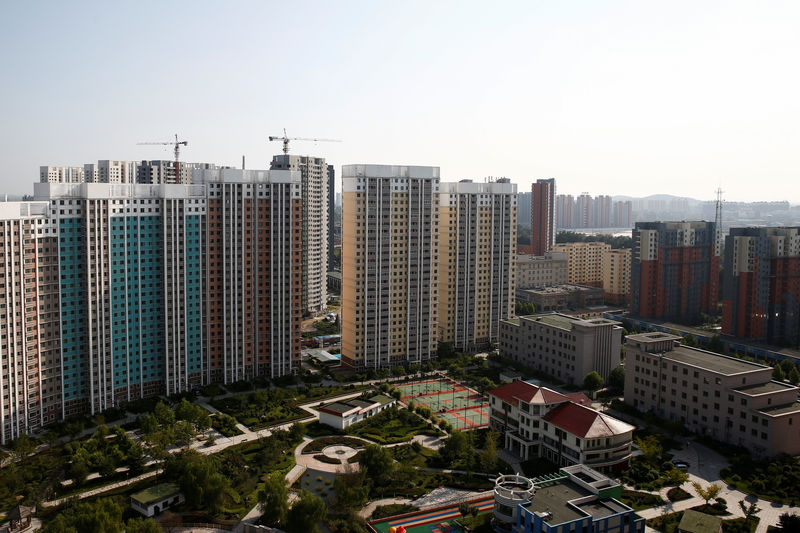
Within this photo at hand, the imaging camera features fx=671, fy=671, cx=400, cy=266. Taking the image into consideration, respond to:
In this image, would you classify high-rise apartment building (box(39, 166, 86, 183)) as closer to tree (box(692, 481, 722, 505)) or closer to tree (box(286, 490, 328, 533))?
tree (box(286, 490, 328, 533))

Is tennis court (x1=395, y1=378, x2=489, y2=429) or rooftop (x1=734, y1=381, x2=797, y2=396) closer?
rooftop (x1=734, y1=381, x2=797, y2=396)

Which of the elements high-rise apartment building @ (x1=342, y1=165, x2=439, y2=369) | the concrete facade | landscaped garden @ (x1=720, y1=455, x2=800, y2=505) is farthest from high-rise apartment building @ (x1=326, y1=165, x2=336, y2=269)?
landscaped garden @ (x1=720, y1=455, x2=800, y2=505)

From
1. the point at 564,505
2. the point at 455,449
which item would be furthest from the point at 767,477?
the point at 455,449

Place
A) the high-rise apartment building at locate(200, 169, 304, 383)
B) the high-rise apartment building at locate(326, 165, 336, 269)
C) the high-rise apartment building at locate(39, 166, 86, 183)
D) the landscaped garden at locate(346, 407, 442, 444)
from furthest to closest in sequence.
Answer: the high-rise apartment building at locate(326, 165, 336, 269), the high-rise apartment building at locate(39, 166, 86, 183), the high-rise apartment building at locate(200, 169, 304, 383), the landscaped garden at locate(346, 407, 442, 444)

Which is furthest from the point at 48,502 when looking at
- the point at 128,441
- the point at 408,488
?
the point at 408,488

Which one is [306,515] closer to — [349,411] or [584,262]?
[349,411]

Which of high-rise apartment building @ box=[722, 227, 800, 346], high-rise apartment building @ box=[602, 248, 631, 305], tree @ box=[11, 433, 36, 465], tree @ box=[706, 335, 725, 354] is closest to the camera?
tree @ box=[11, 433, 36, 465]
